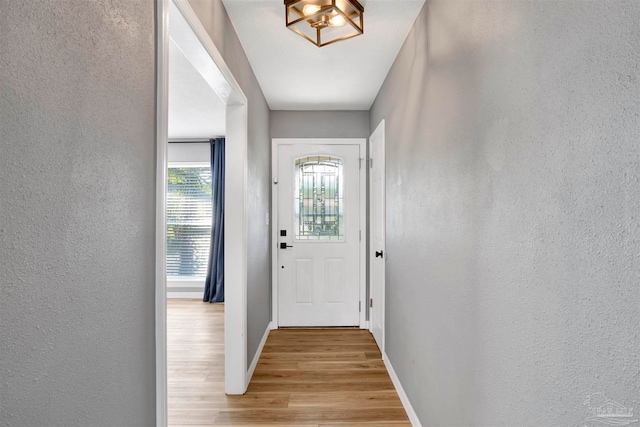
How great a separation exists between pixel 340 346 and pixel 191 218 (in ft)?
10.7

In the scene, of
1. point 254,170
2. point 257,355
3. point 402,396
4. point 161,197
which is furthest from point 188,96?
point 402,396

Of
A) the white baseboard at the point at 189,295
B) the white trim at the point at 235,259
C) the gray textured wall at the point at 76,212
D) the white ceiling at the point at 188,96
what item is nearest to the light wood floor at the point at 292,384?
the white trim at the point at 235,259

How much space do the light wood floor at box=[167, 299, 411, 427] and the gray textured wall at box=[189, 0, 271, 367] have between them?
0.30m

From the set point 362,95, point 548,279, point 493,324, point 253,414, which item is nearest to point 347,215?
point 362,95

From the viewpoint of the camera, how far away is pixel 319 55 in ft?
8.43

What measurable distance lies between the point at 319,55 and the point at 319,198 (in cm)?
165

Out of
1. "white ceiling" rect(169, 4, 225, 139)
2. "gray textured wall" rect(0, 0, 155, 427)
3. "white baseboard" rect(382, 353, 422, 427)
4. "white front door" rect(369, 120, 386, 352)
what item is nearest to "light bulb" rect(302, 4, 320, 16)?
"white ceiling" rect(169, 4, 225, 139)

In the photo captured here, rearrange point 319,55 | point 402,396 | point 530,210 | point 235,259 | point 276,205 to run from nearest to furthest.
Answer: point 530,210
point 402,396
point 235,259
point 319,55
point 276,205

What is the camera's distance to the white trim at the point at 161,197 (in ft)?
3.76

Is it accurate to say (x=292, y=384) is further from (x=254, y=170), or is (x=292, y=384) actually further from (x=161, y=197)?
(x=161, y=197)

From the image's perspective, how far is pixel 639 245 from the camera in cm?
65

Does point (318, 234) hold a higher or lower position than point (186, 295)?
higher

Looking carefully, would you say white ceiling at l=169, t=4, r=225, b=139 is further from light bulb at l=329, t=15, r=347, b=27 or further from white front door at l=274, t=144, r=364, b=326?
white front door at l=274, t=144, r=364, b=326

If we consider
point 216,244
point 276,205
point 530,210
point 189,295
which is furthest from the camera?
point 189,295
